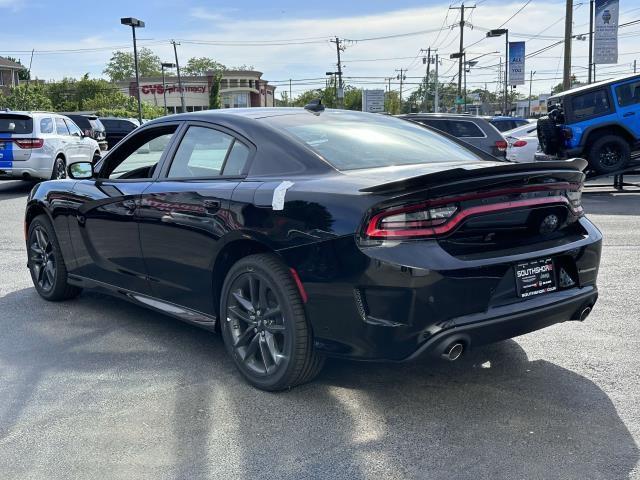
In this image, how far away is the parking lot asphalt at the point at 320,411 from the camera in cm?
295

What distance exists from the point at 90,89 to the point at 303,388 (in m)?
90.6

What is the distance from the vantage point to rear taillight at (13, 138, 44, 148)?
565 inches

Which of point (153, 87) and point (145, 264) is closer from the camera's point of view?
point (145, 264)

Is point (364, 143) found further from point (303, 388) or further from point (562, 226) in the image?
point (303, 388)

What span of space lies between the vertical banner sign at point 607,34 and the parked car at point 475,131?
12.9 metres

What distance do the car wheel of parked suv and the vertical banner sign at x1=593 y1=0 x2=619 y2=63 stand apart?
11732mm

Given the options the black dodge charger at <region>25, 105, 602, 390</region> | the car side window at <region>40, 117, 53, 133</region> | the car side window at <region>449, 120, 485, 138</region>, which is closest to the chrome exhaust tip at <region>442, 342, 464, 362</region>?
the black dodge charger at <region>25, 105, 602, 390</region>

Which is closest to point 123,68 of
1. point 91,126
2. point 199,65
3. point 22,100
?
point 199,65

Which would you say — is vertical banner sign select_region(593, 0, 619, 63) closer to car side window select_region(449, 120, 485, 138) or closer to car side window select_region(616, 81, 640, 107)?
car side window select_region(616, 81, 640, 107)

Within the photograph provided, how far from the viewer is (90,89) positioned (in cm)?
8706

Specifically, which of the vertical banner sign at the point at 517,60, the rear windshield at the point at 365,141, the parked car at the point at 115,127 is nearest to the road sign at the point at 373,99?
the vertical banner sign at the point at 517,60

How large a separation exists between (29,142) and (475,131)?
30.8ft

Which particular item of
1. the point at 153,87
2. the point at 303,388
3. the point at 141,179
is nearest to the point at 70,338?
the point at 141,179

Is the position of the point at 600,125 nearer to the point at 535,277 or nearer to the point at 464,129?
the point at 464,129
